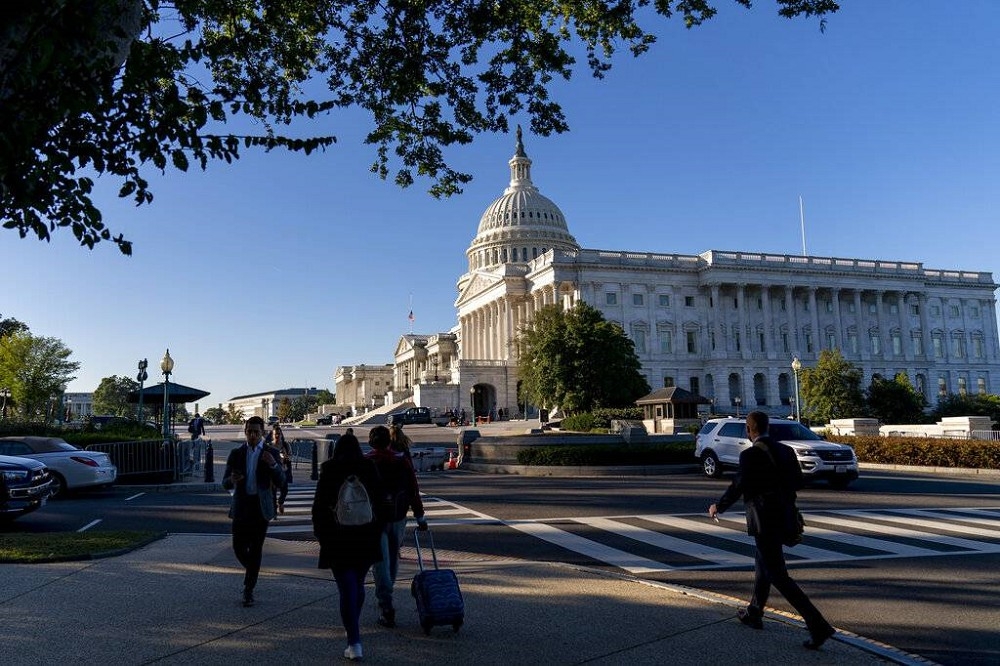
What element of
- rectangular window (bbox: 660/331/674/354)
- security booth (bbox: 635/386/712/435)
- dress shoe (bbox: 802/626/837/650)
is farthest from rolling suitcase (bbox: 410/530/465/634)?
rectangular window (bbox: 660/331/674/354)

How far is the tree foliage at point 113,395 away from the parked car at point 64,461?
134m

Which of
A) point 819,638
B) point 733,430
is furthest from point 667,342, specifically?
point 819,638

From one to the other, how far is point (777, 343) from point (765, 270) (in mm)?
9317

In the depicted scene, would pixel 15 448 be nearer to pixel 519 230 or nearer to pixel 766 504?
pixel 766 504

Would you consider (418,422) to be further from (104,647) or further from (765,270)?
(104,647)

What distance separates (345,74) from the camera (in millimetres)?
11758

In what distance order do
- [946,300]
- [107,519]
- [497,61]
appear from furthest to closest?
1. [946,300]
2. [107,519]
3. [497,61]

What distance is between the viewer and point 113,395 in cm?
15112

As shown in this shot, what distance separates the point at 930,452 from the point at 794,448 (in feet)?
35.5

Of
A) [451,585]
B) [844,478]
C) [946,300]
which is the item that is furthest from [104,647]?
[946,300]

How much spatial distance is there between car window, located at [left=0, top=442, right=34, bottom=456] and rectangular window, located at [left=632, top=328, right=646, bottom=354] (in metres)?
75.1

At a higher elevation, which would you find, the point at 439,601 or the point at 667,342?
the point at 667,342

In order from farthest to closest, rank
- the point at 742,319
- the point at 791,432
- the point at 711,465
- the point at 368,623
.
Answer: the point at 742,319 < the point at 711,465 < the point at 791,432 < the point at 368,623

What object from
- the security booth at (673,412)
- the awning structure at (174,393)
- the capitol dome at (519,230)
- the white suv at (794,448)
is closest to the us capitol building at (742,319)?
the capitol dome at (519,230)
